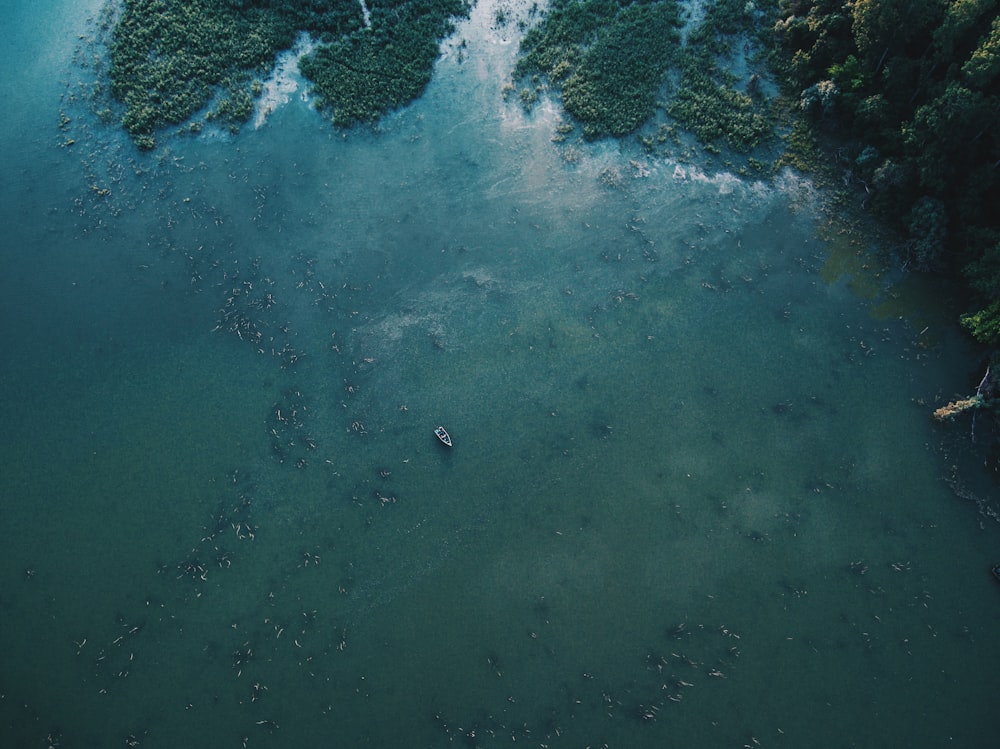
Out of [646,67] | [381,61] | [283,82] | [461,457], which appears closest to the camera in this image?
[461,457]

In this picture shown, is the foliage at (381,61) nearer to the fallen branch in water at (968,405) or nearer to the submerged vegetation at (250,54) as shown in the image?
the submerged vegetation at (250,54)

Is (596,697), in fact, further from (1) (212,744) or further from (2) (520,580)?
(1) (212,744)

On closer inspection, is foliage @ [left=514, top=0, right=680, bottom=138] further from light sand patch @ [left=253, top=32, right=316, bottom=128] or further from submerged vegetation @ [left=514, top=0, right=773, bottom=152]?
light sand patch @ [left=253, top=32, right=316, bottom=128]

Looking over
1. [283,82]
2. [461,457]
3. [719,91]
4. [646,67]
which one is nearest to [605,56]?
[646,67]

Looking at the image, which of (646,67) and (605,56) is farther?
(605,56)

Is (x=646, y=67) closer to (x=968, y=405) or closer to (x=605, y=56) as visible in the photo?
(x=605, y=56)

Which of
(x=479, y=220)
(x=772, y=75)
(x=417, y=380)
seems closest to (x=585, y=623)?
(x=417, y=380)
